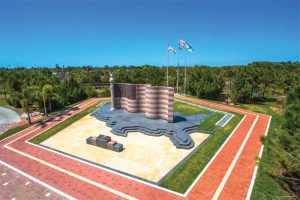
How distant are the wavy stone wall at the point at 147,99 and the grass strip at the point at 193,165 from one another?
754 cm

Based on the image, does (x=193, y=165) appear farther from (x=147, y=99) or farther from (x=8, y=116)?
(x=8, y=116)

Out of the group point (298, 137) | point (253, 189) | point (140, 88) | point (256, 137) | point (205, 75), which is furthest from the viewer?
point (205, 75)

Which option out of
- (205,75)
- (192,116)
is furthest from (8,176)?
(205,75)

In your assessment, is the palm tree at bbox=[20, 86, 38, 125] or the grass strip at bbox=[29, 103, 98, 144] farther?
the palm tree at bbox=[20, 86, 38, 125]

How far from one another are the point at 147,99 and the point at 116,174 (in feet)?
50.8

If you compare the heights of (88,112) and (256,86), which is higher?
(256,86)

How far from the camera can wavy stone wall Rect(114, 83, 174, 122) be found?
30219mm

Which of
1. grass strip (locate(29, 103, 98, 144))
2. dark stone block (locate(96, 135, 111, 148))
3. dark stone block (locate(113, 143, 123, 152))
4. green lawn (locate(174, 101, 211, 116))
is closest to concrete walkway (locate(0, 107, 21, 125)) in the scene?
grass strip (locate(29, 103, 98, 144))

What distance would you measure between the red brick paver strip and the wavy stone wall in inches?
400

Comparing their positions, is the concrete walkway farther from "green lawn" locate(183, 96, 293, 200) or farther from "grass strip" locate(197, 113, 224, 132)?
"green lawn" locate(183, 96, 293, 200)

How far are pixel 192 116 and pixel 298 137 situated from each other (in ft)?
82.8

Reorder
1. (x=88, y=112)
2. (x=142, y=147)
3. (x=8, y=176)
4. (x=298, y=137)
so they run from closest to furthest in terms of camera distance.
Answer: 1. (x=298, y=137)
2. (x=8, y=176)
3. (x=142, y=147)
4. (x=88, y=112)

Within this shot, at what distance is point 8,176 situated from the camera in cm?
1800

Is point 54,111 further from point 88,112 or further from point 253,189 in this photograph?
point 253,189
